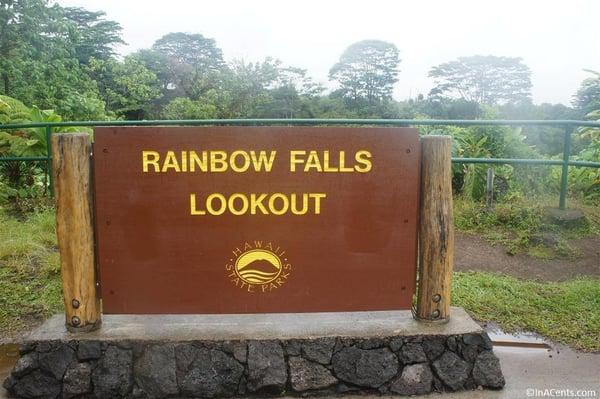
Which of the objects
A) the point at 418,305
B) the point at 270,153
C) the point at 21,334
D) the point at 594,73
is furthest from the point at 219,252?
the point at 594,73

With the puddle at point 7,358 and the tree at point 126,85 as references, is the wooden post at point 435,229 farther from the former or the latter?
the tree at point 126,85

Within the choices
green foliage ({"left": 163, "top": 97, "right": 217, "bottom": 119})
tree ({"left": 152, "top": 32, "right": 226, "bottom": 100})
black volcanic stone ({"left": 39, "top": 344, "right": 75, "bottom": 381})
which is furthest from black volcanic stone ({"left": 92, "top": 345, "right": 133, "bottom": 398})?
tree ({"left": 152, "top": 32, "right": 226, "bottom": 100})

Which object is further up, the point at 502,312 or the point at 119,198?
the point at 119,198

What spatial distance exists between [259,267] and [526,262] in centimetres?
295

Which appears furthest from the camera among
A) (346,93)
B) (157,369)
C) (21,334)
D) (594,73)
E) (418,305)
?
(346,93)

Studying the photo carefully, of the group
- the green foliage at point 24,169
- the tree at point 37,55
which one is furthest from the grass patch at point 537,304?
the tree at point 37,55

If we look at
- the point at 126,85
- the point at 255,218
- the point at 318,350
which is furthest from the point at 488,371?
the point at 126,85

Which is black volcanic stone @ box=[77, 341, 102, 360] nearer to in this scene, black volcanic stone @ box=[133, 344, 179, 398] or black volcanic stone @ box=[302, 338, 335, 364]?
black volcanic stone @ box=[133, 344, 179, 398]

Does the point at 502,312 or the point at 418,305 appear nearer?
the point at 418,305

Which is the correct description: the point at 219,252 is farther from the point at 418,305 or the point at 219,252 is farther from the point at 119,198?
the point at 418,305

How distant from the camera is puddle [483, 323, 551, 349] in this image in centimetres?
353

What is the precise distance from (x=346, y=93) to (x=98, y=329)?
71.6 feet

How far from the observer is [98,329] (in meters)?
3.11

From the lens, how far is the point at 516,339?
11.8ft
